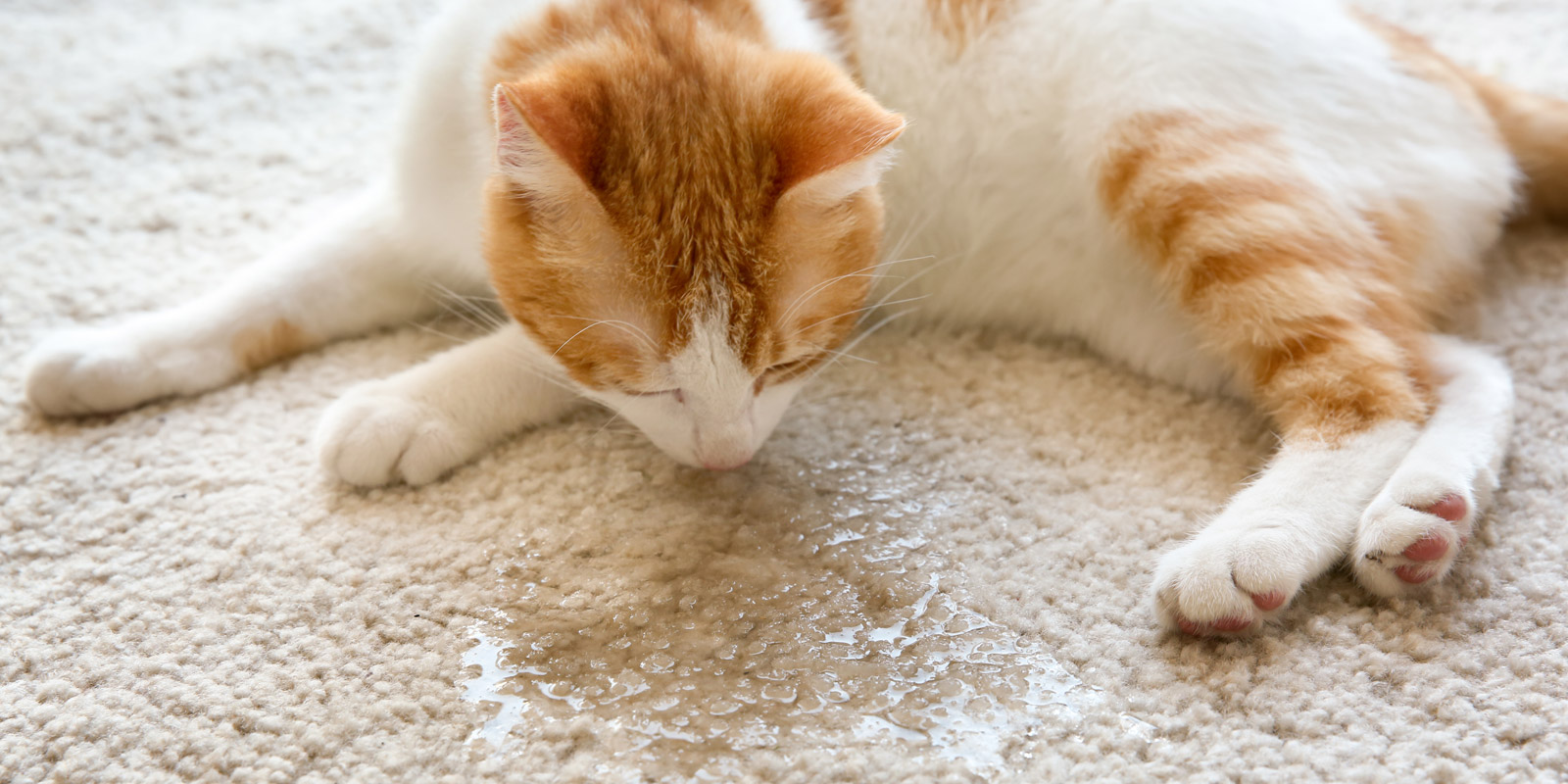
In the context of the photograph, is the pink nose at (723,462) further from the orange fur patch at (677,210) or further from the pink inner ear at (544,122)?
the pink inner ear at (544,122)

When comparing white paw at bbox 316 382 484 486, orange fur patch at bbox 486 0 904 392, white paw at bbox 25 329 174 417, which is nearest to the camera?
orange fur patch at bbox 486 0 904 392

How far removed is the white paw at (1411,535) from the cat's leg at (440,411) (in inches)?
36.4

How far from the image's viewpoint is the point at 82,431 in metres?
1.45

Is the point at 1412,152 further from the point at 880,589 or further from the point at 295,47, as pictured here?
the point at 295,47

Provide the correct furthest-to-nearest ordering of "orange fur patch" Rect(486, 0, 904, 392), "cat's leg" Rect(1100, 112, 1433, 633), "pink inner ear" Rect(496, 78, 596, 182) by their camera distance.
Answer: "cat's leg" Rect(1100, 112, 1433, 633)
"orange fur patch" Rect(486, 0, 904, 392)
"pink inner ear" Rect(496, 78, 596, 182)

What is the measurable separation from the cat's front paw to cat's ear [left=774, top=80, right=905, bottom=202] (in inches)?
20.5

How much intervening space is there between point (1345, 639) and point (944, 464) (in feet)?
1.63

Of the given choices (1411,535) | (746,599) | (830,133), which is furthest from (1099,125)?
(746,599)

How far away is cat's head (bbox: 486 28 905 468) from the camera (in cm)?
108

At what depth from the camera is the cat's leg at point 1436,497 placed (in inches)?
44.0

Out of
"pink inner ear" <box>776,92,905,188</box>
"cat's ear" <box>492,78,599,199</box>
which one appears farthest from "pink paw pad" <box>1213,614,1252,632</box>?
"cat's ear" <box>492,78,599,199</box>

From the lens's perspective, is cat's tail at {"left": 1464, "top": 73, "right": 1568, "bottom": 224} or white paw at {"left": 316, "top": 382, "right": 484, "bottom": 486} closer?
white paw at {"left": 316, "top": 382, "right": 484, "bottom": 486}

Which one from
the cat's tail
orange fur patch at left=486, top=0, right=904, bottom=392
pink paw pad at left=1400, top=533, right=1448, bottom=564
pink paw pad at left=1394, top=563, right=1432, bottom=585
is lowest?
pink paw pad at left=1394, top=563, right=1432, bottom=585

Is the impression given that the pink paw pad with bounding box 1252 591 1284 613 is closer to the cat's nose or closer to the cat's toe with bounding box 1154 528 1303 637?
the cat's toe with bounding box 1154 528 1303 637
